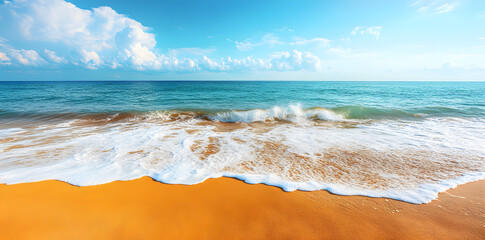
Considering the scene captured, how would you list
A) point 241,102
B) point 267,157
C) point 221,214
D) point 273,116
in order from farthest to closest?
point 241,102
point 273,116
point 267,157
point 221,214

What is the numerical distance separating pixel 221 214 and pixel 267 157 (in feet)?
7.98

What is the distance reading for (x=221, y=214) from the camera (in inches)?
107

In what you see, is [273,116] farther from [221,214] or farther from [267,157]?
[221,214]

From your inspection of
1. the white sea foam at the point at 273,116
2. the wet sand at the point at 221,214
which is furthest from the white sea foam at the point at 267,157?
the white sea foam at the point at 273,116

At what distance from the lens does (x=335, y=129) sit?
26.2ft

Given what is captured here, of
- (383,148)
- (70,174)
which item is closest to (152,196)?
(70,174)

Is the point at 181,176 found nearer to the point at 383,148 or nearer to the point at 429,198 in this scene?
the point at 429,198

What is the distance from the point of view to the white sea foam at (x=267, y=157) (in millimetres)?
3638

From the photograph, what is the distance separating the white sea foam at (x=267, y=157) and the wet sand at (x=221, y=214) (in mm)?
289

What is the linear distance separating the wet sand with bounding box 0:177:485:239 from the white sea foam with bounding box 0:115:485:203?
11.4 inches

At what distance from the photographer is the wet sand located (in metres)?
2.39

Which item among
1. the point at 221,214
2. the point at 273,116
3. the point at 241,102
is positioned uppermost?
the point at 241,102

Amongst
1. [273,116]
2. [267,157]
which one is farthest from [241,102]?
[267,157]

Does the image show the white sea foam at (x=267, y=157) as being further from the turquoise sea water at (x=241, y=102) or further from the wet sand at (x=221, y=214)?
the turquoise sea water at (x=241, y=102)
